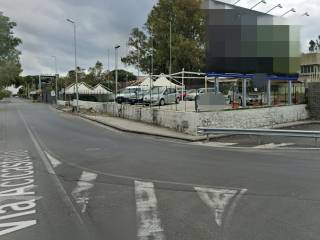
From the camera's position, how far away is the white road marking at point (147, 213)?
6523 millimetres

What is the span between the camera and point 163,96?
140 ft

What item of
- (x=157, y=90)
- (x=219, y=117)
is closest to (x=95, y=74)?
(x=157, y=90)

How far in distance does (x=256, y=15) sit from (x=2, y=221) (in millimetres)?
24578

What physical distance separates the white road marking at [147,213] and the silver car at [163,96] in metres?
31.7

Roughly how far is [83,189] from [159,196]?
1.75 meters

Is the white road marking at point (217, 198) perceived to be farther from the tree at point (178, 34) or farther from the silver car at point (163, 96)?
the tree at point (178, 34)

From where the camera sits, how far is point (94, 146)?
64.2 ft

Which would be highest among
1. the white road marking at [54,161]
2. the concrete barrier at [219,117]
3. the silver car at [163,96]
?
the silver car at [163,96]

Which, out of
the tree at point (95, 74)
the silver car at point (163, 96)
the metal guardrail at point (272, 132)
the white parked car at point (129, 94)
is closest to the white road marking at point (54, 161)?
the metal guardrail at point (272, 132)

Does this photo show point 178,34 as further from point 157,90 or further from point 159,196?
point 159,196

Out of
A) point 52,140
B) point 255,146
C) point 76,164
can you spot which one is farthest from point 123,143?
point 76,164

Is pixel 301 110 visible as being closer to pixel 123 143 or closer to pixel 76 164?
pixel 123 143

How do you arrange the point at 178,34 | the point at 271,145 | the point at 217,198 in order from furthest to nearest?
1. the point at 178,34
2. the point at 271,145
3. the point at 217,198

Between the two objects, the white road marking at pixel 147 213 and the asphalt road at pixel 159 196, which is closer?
the white road marking at pixel 147 213
